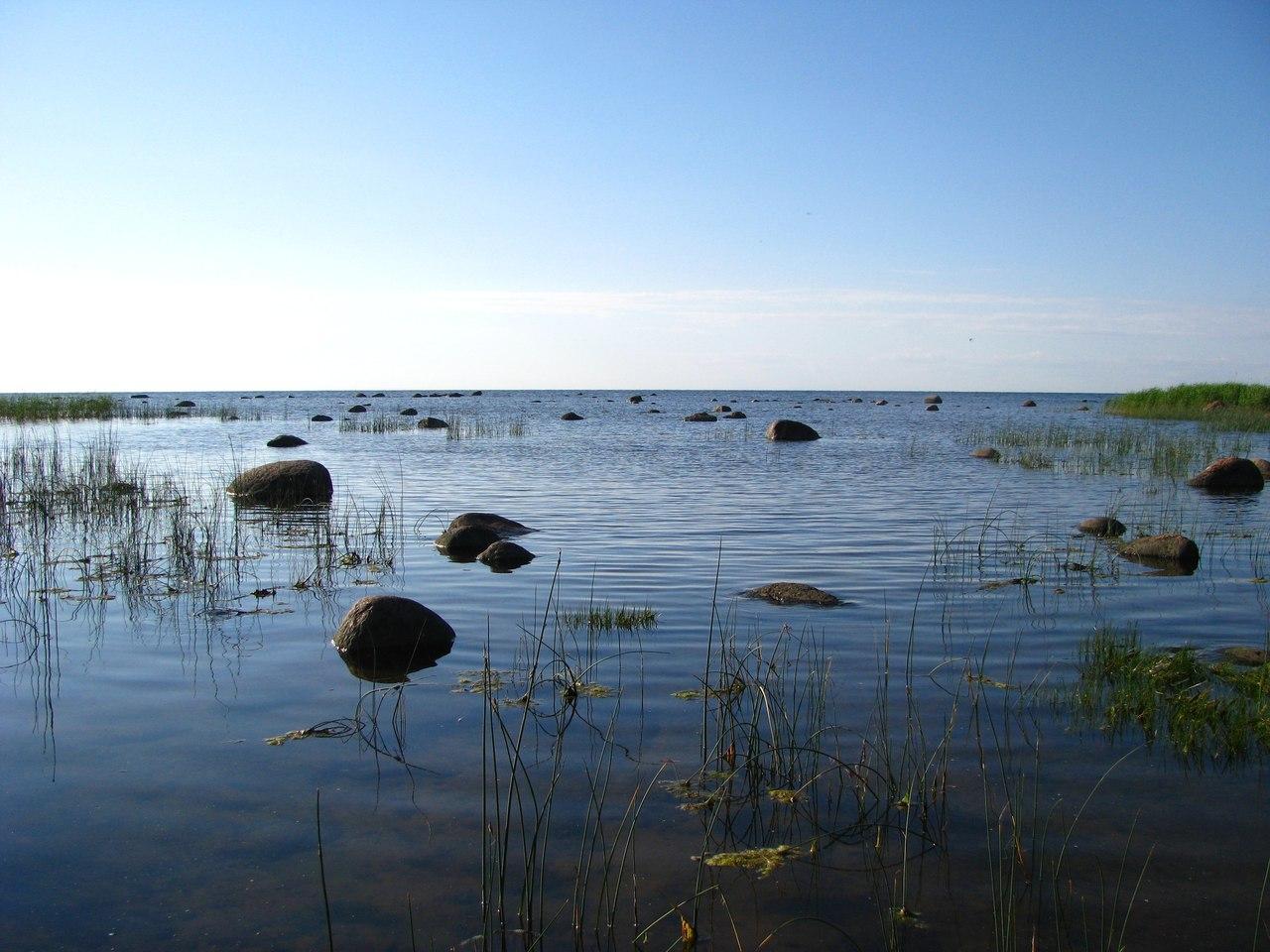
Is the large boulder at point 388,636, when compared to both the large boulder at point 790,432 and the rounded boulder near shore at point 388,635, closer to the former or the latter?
the rounded boulder near shore at point 388,635

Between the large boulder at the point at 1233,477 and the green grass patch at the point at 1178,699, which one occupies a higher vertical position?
the large boulder at the point at 1233,477

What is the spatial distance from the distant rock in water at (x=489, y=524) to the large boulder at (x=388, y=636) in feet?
15.8

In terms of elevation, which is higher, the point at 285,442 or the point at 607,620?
the point at 607,620

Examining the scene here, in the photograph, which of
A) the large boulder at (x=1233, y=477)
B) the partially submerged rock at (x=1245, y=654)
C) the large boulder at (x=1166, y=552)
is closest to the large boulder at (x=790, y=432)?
the large boulder at (x=1233, y=477)

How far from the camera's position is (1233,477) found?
19.7 m

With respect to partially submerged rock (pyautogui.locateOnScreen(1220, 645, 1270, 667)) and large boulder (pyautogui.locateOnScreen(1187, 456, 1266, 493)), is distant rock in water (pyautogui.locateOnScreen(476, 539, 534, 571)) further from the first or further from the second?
large boulder (pyautogui.locateOnScreen(1187, 456, 1266, 493))

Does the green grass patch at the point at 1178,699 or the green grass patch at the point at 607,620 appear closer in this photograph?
the green grass patch at the point at 1178,699

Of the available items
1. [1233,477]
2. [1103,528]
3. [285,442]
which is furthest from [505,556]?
[285,442]

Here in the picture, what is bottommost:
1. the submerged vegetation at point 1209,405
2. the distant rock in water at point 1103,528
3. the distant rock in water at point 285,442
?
the distant rock in water at point 285,442

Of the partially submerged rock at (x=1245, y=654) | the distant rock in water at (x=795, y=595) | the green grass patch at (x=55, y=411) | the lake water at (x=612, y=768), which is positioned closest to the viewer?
the lake water at (x=612, y=768)

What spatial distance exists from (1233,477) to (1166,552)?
32.3 feet

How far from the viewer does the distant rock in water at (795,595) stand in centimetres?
941

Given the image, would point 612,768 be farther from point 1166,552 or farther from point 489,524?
point 1166,552

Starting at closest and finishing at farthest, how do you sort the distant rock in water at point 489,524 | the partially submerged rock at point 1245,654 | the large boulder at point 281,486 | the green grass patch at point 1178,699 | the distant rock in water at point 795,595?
1. the green grass patch at point 1178,699
2. the partially submerged rock at point 1245,654
3. the distant rock in water at point 795,595
4. the distant rock in water at point 489,524
5. the large boulder at point 281,486
